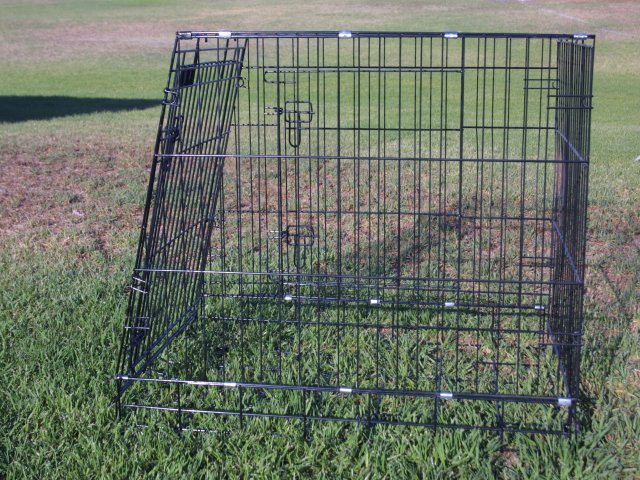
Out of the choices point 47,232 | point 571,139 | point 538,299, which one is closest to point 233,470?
point 571,139

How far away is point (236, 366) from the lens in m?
4.50

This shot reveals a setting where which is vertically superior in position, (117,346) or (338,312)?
(338,312)

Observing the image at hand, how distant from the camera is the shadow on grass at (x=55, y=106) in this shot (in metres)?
14.9

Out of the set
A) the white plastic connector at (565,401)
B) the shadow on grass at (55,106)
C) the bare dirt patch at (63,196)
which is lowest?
the shadow on grass at (55,106)

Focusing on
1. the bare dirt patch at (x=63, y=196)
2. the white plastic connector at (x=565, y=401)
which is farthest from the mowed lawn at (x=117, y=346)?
the white plastic connector at (x=565, y=401)

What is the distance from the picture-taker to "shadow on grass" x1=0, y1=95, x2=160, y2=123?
589 inches

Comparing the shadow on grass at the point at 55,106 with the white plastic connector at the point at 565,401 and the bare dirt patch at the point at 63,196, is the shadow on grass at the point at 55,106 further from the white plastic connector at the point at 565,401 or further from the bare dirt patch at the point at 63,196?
the white plastic connector at the point at 565,401

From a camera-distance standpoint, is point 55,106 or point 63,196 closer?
point 63,196

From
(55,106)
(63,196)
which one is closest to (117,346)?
(63,196)

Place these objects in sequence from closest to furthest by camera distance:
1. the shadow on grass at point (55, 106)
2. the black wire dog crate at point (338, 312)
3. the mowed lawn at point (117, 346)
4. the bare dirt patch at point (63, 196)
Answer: the mowed lawn at point (117, 346), the black wire dog crate at point (338, 312), the bare dirt patch at point (63, 196), the shadow on grass at point (55, 106)

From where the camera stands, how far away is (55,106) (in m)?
16.6

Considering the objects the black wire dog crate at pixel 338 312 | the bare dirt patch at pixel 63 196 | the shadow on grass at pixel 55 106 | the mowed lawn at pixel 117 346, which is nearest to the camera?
the mowed lawn at pixel 117 346

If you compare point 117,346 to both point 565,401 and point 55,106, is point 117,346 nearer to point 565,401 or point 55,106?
point 565,401

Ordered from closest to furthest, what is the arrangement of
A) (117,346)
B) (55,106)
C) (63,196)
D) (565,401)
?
(565,401) < (117,346) < (63,196) < (55,106)
